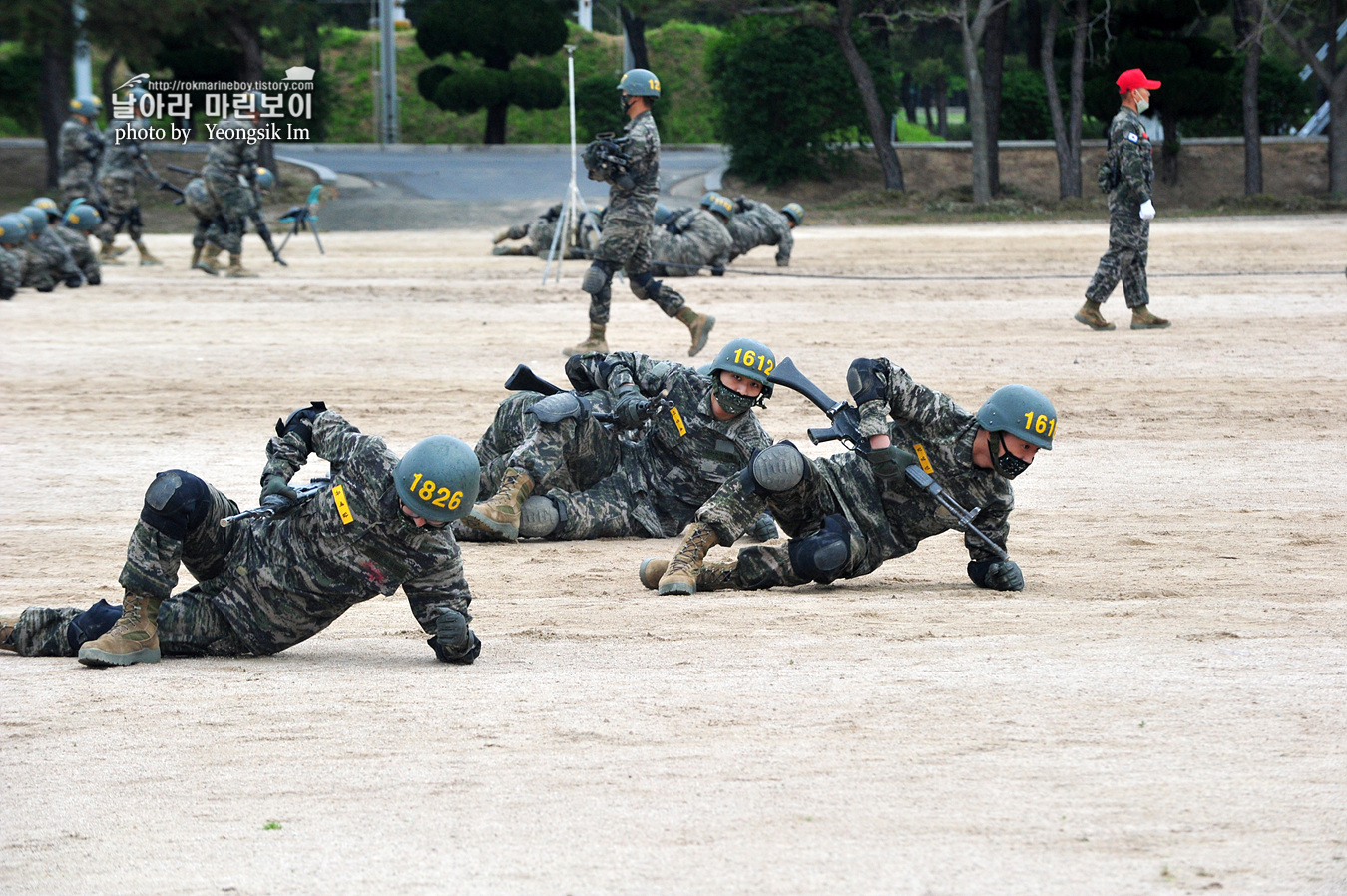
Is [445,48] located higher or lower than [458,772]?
higher

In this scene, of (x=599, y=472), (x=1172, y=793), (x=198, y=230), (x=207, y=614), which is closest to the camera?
(x=1172, y=793)

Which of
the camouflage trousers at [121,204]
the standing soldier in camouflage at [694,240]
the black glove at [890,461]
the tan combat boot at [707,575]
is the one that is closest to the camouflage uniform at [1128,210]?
the standing soldier in camouflage at [694,240]

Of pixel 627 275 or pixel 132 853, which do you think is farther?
pixel 627 275

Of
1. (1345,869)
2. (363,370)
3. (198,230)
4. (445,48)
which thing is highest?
(445,48)

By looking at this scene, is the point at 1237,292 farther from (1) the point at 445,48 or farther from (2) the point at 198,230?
(1) the point at 445,48

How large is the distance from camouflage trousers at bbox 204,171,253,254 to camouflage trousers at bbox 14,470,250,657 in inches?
534

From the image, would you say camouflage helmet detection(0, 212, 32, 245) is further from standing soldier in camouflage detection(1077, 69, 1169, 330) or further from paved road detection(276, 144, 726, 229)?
standing soldier in camouflage detection(1077, 69, 1169, 330)

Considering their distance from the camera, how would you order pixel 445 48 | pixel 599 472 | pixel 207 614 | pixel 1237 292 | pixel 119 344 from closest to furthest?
1. pixel 207 614
2. pixel 599 472
3. pixel 119 344
4. pixel 1237 292
5. pixel 445 48

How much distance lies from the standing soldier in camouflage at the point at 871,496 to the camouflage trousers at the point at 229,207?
43.4ft

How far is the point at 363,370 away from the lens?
42.8 ft

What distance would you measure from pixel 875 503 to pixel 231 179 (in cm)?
1381

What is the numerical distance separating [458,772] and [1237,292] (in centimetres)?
1416

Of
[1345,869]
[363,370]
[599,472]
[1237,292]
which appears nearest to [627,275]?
[363,370]

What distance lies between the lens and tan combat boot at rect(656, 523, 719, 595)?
22.6 feet
